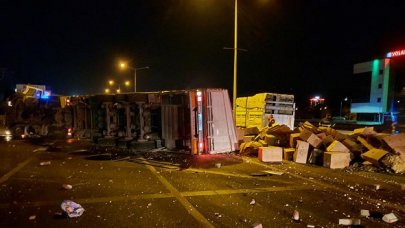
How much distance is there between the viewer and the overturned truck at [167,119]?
36.9 feet

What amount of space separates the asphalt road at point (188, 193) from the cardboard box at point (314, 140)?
36.5 inches

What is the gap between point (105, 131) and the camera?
13.9m

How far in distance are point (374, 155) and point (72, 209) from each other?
8051 millimetres

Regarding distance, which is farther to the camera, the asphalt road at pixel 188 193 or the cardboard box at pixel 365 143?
the cardboard box at pixel 365 143

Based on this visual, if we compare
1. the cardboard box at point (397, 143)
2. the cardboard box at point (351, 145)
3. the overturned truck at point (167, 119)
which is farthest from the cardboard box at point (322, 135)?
the overturned truck at point (167, 119)

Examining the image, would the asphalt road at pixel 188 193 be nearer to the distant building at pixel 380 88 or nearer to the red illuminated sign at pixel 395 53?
the distant building at pixel 380 88

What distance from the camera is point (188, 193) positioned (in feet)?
21.8

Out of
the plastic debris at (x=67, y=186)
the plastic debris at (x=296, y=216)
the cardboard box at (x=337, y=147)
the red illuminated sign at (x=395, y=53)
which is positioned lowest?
the plastic debris at (x=67, y=186)

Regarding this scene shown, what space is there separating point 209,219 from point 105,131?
31.7 ft

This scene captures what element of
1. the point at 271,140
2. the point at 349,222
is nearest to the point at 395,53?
the point at 271,140

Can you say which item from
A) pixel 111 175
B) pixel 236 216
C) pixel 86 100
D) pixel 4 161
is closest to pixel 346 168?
pixel 236 216

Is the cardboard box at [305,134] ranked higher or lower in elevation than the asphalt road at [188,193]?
higher

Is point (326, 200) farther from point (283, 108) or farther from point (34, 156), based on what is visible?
point (283, 108)

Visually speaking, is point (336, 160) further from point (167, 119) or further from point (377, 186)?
point (167, 119)
